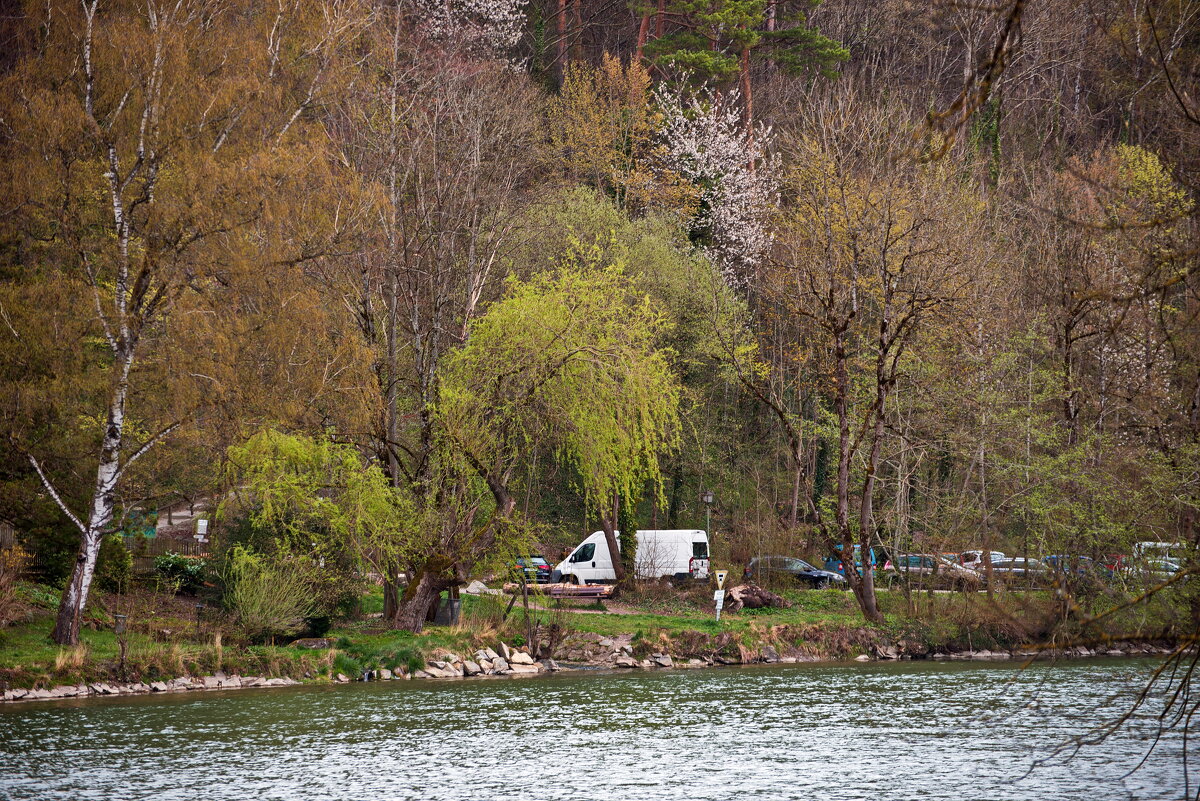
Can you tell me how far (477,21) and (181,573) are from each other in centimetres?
3170

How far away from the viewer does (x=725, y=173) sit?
4528cm

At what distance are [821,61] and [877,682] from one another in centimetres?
3061

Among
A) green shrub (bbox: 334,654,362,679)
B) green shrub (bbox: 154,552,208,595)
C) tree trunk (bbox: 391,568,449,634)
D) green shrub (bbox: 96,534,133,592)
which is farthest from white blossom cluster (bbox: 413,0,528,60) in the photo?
green shrub (bbox: 334,654,362,679)

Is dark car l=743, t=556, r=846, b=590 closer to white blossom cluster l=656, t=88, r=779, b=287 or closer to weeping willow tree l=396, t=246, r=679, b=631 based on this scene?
weeping willow tree l=396, t=246, r=679, b=631

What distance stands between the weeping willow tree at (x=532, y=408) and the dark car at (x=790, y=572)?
36.7 ft

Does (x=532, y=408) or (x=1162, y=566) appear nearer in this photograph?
(x=1162, y=566)

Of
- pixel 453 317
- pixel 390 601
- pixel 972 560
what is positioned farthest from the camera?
pixel 972 560

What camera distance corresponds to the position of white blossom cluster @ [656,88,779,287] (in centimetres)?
4422

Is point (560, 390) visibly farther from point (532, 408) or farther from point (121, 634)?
point (121, 634)

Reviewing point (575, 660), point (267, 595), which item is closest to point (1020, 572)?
point (575, 660)

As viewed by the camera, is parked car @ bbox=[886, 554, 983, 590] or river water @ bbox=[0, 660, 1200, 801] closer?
river water @ bbox=[0, 660, 1200, 801]

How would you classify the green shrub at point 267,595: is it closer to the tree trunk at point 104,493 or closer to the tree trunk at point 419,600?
the tree trunk at point 419,600

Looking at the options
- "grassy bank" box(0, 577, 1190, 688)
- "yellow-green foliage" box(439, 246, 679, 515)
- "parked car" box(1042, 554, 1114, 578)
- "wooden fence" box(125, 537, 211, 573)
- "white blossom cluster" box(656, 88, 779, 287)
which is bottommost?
"grassy bank" box(0, 577, 1190, 688)

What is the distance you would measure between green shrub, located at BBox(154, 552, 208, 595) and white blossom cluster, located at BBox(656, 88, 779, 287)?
23.9 metres
